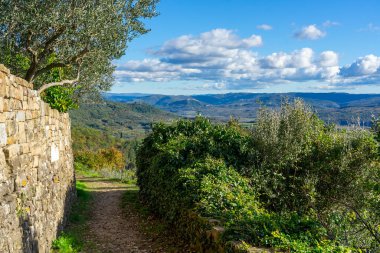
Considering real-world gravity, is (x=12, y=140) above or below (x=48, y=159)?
above

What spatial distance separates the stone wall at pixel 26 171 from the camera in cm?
604

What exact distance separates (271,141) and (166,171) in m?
3.73

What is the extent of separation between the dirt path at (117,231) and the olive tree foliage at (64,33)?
17.1ft

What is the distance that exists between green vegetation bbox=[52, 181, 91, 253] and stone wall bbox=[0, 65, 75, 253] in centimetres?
32

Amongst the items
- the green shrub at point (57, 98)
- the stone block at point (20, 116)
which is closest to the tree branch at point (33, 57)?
the green shrub at point (57, 98)

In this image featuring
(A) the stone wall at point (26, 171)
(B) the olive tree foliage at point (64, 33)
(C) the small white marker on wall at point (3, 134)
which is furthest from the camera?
(B) the olive tree foliage at point (64, 33)

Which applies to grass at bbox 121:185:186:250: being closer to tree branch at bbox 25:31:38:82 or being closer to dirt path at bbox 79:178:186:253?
dirt path at bbox 79:178:186:253

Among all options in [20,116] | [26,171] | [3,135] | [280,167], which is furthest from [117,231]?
[3,135]

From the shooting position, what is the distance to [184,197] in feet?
31.2

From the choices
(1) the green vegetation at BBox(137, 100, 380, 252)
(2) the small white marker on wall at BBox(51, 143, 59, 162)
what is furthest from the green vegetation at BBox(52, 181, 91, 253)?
(1) the green vegetation at BBox(137, 100, 380, 252)

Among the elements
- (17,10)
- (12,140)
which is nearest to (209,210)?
(12,140)

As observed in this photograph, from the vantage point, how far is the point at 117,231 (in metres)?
12.4

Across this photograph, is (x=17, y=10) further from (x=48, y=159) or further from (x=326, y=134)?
(x=326, y=134)

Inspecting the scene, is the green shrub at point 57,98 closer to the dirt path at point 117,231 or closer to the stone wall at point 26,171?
the stone wall at point 26,171
